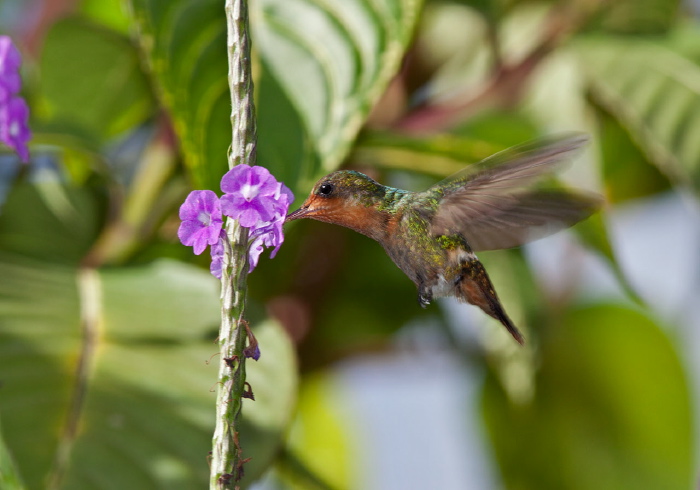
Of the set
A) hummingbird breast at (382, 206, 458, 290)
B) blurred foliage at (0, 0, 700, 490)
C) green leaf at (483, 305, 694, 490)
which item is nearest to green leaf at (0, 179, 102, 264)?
blurred foliage at (0, 0, 700, 490)

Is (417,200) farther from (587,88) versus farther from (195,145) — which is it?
(587,88)

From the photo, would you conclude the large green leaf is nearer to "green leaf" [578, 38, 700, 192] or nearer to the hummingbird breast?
the hummingbird breast

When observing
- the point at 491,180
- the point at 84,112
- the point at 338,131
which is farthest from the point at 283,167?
the point at 84,112

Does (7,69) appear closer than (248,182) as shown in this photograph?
No

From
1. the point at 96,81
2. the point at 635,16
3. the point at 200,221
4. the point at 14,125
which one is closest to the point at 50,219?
the point at 96,81

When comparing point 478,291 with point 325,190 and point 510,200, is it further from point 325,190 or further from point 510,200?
point 325,190

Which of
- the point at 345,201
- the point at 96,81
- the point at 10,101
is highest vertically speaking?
the point at 96,81
